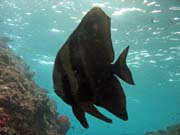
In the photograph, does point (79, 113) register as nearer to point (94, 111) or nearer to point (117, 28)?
point (94, 111)

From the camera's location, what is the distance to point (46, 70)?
37.5 metres

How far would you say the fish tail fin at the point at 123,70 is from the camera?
1.65m

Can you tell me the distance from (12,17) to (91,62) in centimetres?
2116

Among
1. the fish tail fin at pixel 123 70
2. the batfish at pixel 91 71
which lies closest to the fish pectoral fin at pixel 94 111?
the batfish at pixel 91 71

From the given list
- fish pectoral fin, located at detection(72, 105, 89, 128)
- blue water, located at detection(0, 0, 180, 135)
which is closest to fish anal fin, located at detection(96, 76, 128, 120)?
fish pectoral fin, located at detection(72, 105, 89, 128)

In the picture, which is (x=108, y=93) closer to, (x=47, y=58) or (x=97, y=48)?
(x=97, y=48)

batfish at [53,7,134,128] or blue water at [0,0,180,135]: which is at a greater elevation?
batfish at [53,7,134,128]

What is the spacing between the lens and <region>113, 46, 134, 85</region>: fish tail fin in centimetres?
165

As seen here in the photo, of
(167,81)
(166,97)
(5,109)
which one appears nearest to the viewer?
(5,109)

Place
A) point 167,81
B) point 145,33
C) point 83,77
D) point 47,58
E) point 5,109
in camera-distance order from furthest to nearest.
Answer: point 167,81, point 47,58, point 145,33, point 5,109, point 83,77

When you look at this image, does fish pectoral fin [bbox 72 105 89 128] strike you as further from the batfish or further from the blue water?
the blue water

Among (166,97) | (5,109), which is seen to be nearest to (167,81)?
(166,97)

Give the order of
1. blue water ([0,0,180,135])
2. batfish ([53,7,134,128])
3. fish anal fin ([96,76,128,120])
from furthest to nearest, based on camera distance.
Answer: blue water ([0,0,180,135]), fish anal fin ([96,76,128,120]), batfish ([53,7,134,128])

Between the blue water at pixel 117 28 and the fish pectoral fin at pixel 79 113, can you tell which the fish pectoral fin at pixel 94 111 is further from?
the blue water at pixel 117 28
